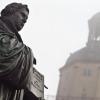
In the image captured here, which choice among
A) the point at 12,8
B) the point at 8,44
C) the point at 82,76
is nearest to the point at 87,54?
the point at 82,76

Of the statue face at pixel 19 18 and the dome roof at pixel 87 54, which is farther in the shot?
the dome roof at pixel 87 54

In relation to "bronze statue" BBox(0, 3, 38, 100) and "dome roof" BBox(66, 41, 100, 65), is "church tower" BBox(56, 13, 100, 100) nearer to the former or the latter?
"dome roof" BBox(66, 41, 100, 65)

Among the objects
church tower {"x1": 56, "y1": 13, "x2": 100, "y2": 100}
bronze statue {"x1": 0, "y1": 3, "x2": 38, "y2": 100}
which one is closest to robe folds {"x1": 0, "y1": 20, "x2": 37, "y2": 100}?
bronze statue {"x1": 0, "y1": 3, "x2": 38, "y2": 100}

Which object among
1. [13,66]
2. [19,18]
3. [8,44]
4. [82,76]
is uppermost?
[82,76]

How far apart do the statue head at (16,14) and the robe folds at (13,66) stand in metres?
0.17

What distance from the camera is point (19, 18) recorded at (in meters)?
2.81

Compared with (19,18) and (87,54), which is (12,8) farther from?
(87,54)

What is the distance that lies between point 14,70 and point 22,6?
2.12ft

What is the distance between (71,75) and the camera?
4516cm

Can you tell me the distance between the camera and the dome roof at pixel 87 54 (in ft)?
148

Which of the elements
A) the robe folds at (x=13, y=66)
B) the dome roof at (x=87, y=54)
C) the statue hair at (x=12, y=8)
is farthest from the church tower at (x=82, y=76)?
the robe folds at (x=13, y=66)

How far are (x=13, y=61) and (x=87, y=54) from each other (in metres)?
43.8

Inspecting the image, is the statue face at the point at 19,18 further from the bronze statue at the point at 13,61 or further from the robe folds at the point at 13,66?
the robe folds at the point at 13,66

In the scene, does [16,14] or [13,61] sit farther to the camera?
Result: [16,14]
